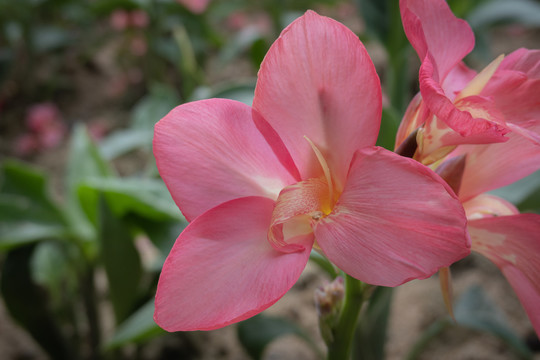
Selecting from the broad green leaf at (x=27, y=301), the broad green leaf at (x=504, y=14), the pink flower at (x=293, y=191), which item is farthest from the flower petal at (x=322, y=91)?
the broad green leaf at (x=504, y=14)

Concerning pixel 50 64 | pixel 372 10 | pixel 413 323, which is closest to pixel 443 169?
pixel 372 10

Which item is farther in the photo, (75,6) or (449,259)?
(75,6)

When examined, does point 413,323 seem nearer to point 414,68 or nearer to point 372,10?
point 372,10

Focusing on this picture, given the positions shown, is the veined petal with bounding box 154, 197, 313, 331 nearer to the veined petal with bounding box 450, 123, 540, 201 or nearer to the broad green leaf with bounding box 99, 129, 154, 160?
the veined petal with bounding box 450, 123, 540, 201

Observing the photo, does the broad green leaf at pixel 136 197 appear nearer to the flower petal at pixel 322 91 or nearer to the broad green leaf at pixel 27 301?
the broad green leaf at pixel 27 301

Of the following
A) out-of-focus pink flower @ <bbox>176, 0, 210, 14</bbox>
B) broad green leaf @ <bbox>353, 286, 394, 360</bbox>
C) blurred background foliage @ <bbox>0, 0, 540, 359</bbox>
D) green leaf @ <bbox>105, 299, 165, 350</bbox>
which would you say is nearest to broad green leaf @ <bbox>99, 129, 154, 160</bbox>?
blurred background foliage @ <bbox>0, 0, 540, 359</bbox>

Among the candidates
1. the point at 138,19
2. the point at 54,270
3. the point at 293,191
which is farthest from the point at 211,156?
the point at 138,19
